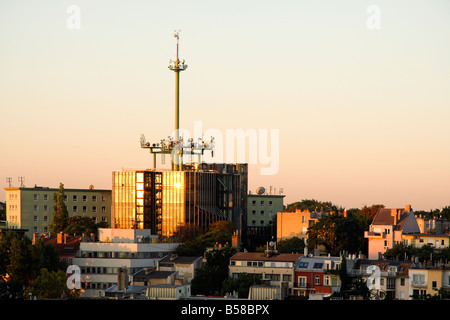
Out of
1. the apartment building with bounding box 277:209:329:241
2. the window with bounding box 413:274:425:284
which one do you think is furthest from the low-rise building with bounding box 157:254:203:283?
the apartment building with bounding box 277:209:329:241

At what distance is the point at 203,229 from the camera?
13088 cm

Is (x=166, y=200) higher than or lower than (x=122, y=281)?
higher

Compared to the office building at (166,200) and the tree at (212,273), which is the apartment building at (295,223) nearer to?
the office building at (166,200)

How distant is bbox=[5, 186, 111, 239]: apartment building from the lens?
153625mm

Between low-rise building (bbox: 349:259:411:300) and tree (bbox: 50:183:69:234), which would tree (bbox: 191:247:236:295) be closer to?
low-rise building (bbox: 349:259:411:300)

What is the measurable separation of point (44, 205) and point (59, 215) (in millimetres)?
13746

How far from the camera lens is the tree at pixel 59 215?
456 ft

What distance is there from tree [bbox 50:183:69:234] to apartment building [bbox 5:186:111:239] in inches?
308

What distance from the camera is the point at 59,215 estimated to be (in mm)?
142250

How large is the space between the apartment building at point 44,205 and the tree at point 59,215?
7830 mm

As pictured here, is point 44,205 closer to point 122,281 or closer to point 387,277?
point 122,281

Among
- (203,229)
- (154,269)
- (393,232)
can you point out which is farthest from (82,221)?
(393,232)

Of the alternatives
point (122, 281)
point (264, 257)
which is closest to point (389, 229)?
point (264, 257)
